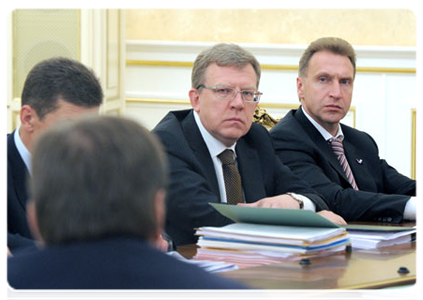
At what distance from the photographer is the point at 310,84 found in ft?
12.5

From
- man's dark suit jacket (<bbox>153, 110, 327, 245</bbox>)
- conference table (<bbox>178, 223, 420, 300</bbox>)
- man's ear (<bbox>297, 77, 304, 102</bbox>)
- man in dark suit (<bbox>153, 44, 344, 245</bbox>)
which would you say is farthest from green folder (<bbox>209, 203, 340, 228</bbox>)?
→ man's ear (<bbox>297, 77, 304, 102</bbox>)

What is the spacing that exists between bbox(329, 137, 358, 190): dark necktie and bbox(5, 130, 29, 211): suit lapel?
169cm

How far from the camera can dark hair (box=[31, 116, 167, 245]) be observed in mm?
1047

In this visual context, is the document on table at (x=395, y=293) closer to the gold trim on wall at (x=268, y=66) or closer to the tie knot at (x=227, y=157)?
the tie knot at (x=227, y=157)

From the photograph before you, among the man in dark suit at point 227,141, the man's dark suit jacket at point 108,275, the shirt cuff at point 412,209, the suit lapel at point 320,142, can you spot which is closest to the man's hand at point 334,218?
the man in dark suit at point 227,141

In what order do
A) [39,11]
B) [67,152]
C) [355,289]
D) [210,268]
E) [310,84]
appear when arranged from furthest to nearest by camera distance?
[39,11]
[310,84]
[210,268]
[355,289]
[67,152]

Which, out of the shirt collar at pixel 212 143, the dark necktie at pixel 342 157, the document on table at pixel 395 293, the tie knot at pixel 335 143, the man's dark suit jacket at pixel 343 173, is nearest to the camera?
the document on table at pixel 395 293

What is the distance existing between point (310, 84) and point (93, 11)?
2.88m

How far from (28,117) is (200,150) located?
73cm

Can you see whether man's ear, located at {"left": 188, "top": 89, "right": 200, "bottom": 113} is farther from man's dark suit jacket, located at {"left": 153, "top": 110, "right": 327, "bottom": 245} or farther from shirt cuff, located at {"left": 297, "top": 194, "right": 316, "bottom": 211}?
shirt cuff, located at {"left": 297, "top": 194, "right": 316, "bottom": 211}

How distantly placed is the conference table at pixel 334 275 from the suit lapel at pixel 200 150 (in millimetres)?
640

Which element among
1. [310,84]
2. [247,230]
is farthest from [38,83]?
[310,84]

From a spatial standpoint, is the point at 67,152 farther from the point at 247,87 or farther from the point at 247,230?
the point at 247,87

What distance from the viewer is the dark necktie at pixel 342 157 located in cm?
362
